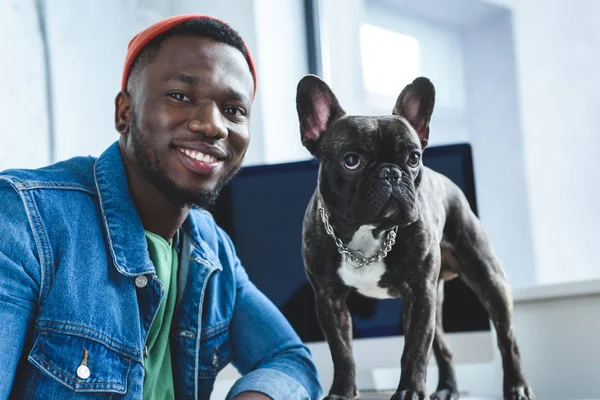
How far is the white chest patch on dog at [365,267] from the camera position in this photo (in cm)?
105

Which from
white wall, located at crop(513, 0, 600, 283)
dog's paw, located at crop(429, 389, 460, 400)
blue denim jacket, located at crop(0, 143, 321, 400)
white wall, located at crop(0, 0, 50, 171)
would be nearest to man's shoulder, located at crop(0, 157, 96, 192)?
blue denim jacket, located at crop(0, 143, 321, 400)

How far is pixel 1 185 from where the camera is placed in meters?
1.10

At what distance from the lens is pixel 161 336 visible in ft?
4.04

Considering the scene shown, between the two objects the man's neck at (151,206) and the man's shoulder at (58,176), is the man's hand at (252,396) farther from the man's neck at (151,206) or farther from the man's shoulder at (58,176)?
the man's shoulder at (58,176)

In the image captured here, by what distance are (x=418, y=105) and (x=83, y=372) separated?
0.67 metres

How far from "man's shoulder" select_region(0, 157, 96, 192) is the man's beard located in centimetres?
10

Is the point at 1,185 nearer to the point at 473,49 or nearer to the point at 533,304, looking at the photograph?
the point at 533,304

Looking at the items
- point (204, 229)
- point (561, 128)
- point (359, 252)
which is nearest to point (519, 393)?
point (359, 252)

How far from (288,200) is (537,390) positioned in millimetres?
852

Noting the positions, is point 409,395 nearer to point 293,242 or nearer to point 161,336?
point 161,336

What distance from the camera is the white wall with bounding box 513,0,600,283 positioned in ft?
7.00

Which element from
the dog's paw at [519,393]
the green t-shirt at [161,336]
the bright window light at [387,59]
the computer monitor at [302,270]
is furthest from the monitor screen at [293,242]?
the bright window light at [387,59]

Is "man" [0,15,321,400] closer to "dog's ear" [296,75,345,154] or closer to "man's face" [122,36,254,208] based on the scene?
"man's face" [122,36,254,208]

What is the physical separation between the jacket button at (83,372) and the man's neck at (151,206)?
284 millimetres
